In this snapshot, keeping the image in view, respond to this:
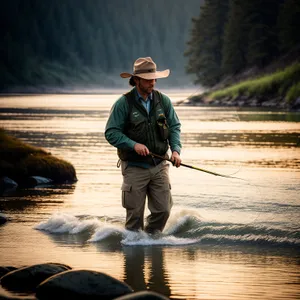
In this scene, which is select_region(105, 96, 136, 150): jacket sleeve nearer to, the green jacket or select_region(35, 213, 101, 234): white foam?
the green jacket

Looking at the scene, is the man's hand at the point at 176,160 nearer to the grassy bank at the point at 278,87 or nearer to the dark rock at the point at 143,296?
the dark rock at the point at 143,296

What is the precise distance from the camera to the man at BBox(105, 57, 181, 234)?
27.7ft

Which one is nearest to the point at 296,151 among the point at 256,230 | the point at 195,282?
the point at 256,230

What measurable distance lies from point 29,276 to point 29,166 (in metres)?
7.93

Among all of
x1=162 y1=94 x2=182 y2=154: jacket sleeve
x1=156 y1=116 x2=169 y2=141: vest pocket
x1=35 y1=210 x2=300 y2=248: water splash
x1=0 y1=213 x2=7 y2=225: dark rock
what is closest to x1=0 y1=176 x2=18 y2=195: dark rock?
x1=0 y1=213 x2=7 y2=225: dark rock

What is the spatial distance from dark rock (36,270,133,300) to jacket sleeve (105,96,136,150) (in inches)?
78.1

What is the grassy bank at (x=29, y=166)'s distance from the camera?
14641 mm

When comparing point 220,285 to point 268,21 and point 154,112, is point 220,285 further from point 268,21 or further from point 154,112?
point 268,21

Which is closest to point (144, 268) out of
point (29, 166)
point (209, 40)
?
point (29, 166)

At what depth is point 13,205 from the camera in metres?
11.9

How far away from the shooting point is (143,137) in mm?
8500

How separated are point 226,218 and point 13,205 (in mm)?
3065

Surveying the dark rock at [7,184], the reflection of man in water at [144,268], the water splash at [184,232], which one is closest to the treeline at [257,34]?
the dark rock at [7,184]

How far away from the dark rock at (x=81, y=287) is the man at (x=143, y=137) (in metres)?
1.91
